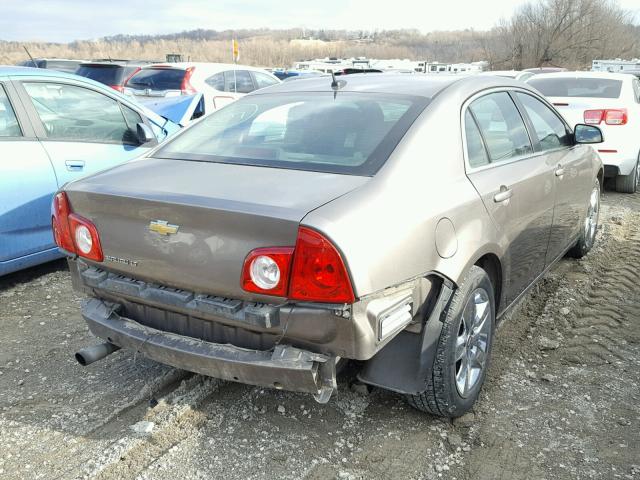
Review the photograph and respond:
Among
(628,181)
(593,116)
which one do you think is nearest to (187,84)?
(593,116)

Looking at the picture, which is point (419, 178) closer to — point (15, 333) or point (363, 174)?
point (363, 174)

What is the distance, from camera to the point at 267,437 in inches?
109

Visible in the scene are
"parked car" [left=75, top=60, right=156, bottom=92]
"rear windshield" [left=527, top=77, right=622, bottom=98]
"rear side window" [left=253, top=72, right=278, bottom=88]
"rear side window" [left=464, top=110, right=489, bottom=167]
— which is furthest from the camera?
"rear side window" [left=253, top=72, right=278, bottom=88]

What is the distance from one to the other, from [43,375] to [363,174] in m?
2.14

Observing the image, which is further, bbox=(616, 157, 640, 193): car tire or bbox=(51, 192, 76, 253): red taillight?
bbox=(616, 157, 640, 193): car tire

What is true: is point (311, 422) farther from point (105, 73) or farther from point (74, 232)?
point (105, 73)

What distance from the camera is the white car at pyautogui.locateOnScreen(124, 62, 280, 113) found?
10148 millimetres

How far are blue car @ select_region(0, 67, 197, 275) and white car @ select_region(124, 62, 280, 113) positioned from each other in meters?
4.86

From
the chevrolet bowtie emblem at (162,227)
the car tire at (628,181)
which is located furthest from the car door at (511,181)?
the car tire at (628,181)

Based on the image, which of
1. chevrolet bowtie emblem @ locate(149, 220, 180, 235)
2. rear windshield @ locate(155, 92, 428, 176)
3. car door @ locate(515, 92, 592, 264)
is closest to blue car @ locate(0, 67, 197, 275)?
rear windshield @ locate(155, 92, 428, 176)

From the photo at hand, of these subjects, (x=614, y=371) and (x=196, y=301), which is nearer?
(x=196, y=301)

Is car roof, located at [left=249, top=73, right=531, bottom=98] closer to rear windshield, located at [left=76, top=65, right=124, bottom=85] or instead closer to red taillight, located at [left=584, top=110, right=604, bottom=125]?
red taillight, located at [left=584, top=110, right=604, bottom=125]

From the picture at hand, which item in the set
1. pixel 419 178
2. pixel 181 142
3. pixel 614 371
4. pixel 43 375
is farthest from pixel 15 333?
pixel 614 371

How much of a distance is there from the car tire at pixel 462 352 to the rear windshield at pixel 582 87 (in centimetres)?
606
